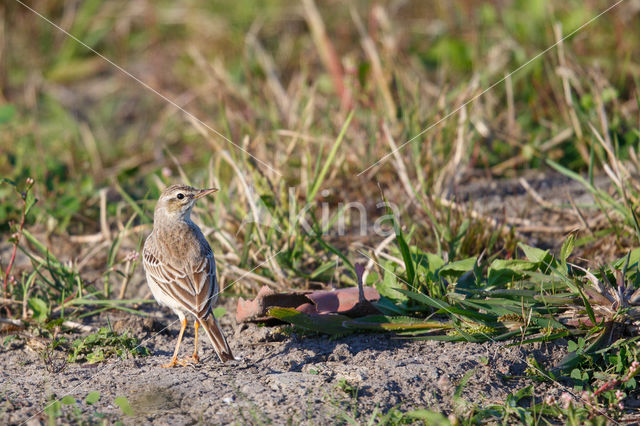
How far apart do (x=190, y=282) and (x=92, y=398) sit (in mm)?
916

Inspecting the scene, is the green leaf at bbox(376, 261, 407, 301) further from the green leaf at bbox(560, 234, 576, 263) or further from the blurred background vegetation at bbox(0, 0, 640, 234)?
the blurred background vegetation at bbox(0, 0, 640, 234)

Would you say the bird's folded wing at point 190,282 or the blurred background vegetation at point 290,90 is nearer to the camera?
the bird's folded wing at point 190,282

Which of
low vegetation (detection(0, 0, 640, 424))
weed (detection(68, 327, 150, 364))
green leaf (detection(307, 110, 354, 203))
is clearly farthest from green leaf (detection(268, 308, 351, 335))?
green leaf (detection(307, 110, 354, 203))

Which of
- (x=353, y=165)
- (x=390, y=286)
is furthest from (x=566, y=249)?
(x=353, y=165)

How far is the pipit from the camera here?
3.84m

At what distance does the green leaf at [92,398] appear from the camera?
328 cm

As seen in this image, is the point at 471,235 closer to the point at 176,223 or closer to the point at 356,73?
the point at 176,223

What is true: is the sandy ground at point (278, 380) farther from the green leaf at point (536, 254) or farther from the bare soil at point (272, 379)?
the green leaf at point (536, 254)

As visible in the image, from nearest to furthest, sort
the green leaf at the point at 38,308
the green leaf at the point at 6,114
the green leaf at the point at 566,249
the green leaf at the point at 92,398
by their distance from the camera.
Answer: the green leaf at the point at 92,398, the green leaf at the point at 566,249, the green leaf at the point at 38,308, the green leaf at the point at 6,114

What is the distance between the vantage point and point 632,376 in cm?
333

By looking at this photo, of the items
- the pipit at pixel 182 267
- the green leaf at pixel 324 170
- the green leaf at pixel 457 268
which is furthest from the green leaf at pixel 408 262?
the pipit at pixel 182 267

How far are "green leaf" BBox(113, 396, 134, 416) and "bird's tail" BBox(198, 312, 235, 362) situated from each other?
0.57m

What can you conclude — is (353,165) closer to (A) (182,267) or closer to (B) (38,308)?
(A) (182,267)

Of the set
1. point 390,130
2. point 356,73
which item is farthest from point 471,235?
point 356,73
